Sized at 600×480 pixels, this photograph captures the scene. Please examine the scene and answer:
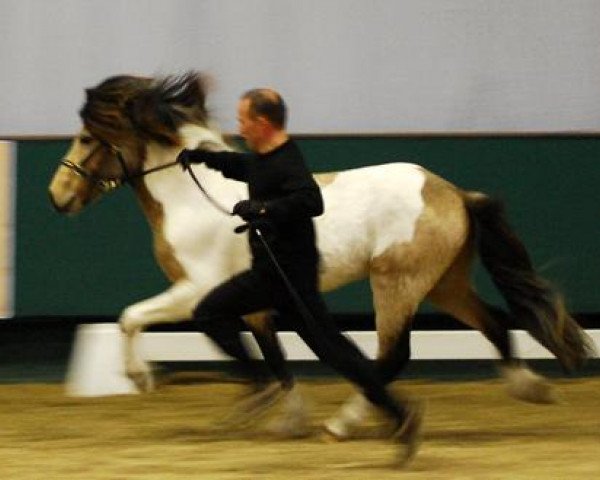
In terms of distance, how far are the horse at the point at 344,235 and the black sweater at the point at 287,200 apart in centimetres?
103

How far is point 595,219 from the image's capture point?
9.70 metres

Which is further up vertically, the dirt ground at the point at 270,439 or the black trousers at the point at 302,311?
the black trousers at the point at 302,311

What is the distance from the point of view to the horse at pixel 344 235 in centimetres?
743

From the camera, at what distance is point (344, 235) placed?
7.54 meters

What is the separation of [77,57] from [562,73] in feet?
9.76

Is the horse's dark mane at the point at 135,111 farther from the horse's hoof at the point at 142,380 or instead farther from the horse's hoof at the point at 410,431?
the horse's hoof at the point at 410,431

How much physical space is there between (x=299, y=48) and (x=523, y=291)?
2.87 meters

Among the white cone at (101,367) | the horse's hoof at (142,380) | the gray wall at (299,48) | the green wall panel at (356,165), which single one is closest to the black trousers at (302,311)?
the horse's hoof at (142,380)

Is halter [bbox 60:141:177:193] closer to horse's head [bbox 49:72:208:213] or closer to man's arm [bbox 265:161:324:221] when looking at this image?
horse's head [bbox 49:72:208:213]

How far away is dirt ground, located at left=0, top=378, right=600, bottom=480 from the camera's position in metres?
6.43

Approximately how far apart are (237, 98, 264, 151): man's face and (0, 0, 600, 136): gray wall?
3.42m

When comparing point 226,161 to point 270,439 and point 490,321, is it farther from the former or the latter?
point 490,321

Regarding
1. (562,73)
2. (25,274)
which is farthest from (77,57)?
(562,73)

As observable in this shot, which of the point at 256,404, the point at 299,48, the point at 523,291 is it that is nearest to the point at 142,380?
the point at 256,404
